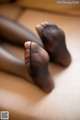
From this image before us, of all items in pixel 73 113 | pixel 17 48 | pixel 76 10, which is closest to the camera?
pixel 73 113

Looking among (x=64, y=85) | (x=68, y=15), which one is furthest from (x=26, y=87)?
(x=68, y=15)

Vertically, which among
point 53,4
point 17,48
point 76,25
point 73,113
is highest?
point 53,4

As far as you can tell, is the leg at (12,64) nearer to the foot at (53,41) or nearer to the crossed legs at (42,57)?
the crossed legs at (42,57)

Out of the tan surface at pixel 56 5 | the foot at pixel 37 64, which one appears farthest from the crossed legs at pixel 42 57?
the tan surface at pixel 56 5

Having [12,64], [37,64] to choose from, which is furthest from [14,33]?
[37,64]

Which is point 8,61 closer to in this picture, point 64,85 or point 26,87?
point 26,87

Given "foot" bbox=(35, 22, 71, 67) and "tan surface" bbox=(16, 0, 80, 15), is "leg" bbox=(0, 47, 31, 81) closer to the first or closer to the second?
"foot" bbox=(35, 22, 71, 67)
